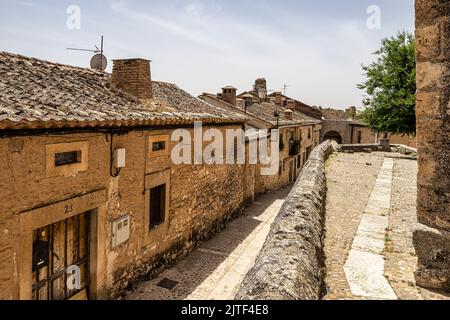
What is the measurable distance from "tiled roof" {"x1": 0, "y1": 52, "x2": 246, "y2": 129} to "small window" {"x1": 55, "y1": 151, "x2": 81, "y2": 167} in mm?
757

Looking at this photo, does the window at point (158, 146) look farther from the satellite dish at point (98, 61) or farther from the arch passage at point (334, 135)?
the arch passage at point (334, 135)

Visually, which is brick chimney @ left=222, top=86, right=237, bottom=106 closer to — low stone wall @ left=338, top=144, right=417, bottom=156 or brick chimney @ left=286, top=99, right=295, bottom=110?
low stone wall @ left=338, top=144, right=417, bottom=156

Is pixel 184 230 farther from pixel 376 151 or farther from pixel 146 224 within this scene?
pixel 376 151

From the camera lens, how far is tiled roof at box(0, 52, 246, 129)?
5.20 m

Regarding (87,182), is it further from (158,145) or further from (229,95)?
(229,95)

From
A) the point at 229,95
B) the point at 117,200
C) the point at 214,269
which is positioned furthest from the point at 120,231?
the point at 229,95

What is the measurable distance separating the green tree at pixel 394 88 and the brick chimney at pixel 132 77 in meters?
12.6

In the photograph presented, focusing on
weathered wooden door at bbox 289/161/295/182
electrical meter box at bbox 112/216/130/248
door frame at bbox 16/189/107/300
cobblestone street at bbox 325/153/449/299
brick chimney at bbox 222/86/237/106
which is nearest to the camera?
cobblestone street at bbox 325/153/449/299

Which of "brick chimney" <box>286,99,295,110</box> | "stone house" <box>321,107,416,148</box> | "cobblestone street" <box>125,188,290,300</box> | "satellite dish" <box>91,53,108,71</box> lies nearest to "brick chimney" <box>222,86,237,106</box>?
"cobblestone street" <box>125,188,290,300</box>

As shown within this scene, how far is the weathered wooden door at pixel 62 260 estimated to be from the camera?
606cm

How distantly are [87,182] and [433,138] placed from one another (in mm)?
6002

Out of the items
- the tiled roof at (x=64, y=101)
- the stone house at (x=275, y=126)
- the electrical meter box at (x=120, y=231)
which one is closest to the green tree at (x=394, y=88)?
the stone house at (x=275, y=126)
